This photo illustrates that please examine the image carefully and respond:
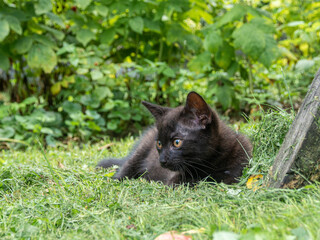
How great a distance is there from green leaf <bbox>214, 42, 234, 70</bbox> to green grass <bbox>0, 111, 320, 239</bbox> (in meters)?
2.30

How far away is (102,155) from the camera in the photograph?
3.73 metres

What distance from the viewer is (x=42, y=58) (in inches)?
178

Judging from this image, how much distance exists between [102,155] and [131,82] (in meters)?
1.84

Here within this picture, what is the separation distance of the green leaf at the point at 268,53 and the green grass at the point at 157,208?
73.9 inches

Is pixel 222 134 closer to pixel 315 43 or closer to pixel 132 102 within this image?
pixel 132 102

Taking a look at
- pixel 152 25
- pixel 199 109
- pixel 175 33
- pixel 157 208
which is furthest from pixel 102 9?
pixel 157 208

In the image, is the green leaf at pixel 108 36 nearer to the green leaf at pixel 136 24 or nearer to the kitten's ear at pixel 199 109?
the green leaf at pixel 136 24

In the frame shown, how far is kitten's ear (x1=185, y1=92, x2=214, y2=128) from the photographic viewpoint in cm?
244

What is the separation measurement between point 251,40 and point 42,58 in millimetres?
2456

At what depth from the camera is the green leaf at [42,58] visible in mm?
4512

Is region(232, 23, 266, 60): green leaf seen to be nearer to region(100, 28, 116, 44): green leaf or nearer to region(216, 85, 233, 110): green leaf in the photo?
region(216, 85, 233, 110): green leaf

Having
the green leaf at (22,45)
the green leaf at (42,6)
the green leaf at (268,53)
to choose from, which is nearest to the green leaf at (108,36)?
the green leaf at (42,6)

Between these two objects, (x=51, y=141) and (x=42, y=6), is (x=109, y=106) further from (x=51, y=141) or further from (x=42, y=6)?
(x=42, y=6)

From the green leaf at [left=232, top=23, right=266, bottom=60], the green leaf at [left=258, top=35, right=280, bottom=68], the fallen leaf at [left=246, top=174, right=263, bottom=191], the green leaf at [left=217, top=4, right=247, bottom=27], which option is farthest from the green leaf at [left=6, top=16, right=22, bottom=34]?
the fallen leaf at [left=246, top=174, right=263, bottom=191]
